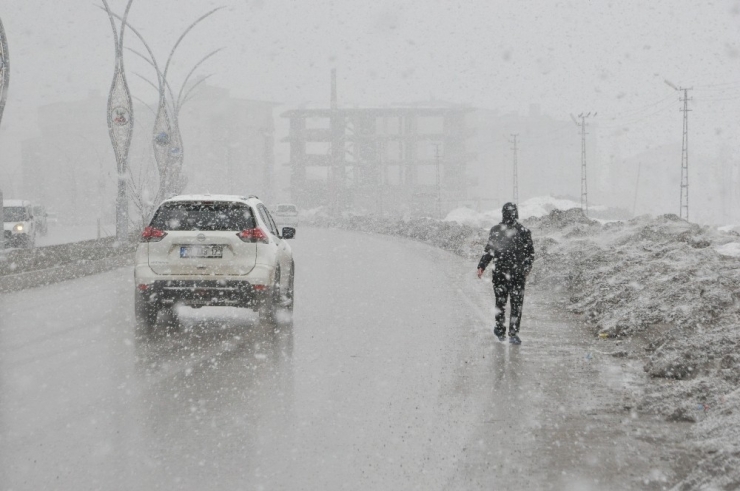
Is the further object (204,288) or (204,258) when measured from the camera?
(204,258)

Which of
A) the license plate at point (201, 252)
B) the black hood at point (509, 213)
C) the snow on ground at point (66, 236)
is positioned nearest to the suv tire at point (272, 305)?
the license plate at point (201, 252)

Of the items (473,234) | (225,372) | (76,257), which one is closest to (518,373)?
(225,372)

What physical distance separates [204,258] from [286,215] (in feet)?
171

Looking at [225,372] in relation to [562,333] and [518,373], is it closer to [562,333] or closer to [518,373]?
[518,373]

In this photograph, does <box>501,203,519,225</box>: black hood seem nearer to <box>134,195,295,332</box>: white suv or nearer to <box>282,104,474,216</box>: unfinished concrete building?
<box>134,195,295,332</box>: white suv

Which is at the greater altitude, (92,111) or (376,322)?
(92,111)

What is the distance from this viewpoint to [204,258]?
11719 mm

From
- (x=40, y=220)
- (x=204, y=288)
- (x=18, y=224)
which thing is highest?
(x=204, y=288)

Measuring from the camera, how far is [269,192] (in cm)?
10975

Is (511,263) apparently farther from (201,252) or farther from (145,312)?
(145,312)

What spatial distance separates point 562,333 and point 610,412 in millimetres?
4695

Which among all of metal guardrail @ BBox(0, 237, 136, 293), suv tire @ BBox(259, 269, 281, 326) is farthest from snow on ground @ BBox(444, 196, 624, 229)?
suv tire @ BBox(259, 269, 281, 326)

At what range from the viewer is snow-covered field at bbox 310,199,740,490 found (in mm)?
6254

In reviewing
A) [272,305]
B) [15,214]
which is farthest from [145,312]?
[15,214]
